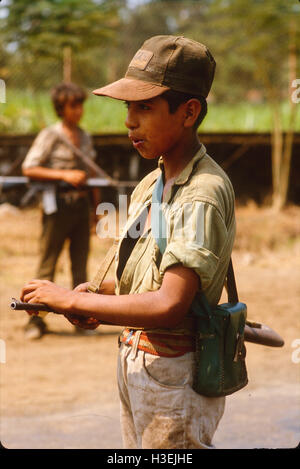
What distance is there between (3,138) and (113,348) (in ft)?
17.8

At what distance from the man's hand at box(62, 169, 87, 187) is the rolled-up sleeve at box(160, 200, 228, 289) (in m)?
4.07

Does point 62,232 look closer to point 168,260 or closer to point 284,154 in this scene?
point 168,260

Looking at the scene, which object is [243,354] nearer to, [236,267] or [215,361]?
[215,361]

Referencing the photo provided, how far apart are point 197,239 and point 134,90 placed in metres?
0.50

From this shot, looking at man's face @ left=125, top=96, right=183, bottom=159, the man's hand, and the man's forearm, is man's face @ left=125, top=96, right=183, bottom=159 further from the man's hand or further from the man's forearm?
the man's hand

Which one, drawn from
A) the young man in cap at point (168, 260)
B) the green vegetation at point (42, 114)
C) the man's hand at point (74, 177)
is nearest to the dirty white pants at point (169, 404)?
the young man in cap at point (168, 260)

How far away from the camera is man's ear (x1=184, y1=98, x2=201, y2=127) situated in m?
2.24

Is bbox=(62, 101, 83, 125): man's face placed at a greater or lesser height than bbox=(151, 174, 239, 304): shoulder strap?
lesser

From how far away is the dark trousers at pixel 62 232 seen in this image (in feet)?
20.5

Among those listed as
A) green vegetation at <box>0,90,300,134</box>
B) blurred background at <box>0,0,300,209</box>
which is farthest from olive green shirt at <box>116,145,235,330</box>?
green vegetation at <box>0,90,300,134</box>

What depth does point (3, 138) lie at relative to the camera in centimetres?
1059

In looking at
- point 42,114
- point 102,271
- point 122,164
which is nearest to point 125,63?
point 42,114

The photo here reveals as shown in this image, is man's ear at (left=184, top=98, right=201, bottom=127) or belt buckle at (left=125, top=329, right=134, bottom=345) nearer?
man's ear at (left=184, top=98, right=201, bottom=127)

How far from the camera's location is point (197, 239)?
208cm
